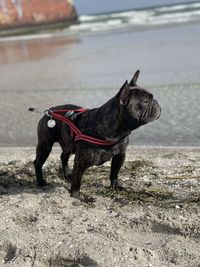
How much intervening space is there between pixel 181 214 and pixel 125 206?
55 cm

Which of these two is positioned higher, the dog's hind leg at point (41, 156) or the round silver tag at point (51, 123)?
the round silver tag at point (51, 123)

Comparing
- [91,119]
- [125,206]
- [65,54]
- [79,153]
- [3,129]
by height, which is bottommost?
[65,54]

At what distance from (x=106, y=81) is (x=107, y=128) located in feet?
21.1

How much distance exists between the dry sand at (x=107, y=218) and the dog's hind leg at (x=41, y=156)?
5.1 inches

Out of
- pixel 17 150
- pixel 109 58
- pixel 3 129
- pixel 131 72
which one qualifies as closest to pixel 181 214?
pixel 17 150

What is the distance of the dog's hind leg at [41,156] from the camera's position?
4745 mm

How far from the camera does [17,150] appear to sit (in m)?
6.54

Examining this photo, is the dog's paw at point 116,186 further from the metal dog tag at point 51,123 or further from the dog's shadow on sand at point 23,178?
the metal dog tag at point 51,123

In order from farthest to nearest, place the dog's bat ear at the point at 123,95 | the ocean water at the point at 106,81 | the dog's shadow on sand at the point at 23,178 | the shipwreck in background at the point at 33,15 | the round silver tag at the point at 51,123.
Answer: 1. the shipwreck in background at the point at 33,15
2. the ocean water at the point at 106,81
3. the dog's shadow on sand at the point at 23,178
4. the round silver tag at the point at 51,123
5. the dog's bat ear at the point at 123,95

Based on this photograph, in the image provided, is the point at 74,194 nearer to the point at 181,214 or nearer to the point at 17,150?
the point at 181,214

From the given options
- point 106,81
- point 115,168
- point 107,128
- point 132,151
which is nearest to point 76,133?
point 107,128

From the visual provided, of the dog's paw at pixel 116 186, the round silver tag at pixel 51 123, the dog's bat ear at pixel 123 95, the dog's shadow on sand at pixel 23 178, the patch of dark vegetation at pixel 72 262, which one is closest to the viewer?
the patch of dark vegetation at pixel 72 262

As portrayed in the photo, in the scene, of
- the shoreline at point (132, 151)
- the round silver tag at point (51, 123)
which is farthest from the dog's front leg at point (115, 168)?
the shoreline at point (132, 151)

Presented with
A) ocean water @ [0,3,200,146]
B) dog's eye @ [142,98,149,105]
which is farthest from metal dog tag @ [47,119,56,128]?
ocean water @ [0,3,200,146]
